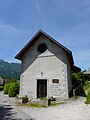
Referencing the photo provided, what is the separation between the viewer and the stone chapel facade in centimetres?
1761

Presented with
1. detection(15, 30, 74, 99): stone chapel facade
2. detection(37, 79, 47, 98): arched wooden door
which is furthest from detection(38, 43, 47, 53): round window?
detection(37, 79, 47, 98): arched wooden door

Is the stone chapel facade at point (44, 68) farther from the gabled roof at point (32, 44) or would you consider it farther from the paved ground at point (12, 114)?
the paved ground at point (12, 114)

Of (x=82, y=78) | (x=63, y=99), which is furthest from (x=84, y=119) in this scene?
(x=82, y=78)

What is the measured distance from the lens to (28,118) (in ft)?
34.4

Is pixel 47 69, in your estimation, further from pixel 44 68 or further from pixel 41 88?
pixel 41 88

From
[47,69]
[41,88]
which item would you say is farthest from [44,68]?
[41,88]

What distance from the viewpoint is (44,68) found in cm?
1839

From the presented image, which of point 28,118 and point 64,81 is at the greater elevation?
point 64,81

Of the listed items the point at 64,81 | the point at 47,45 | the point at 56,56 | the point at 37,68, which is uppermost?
the point at 47,45

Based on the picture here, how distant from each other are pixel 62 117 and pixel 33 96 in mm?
8167

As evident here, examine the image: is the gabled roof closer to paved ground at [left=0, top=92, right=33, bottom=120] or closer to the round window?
the round window

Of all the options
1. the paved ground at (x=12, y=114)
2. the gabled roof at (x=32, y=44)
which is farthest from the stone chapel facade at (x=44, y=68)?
the paved ground at (x=12, y=114)

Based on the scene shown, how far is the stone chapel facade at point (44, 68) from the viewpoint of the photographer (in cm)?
1761

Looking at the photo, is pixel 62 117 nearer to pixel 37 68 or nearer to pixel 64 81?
pixel 64 81
